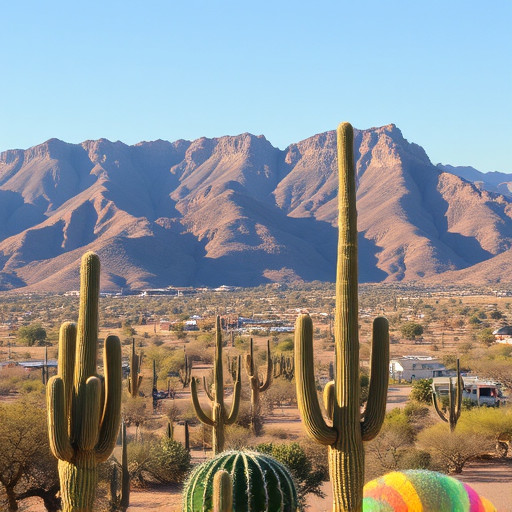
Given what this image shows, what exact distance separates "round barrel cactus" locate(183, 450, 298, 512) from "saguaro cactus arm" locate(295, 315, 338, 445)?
3.77 ft

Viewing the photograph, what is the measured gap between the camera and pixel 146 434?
91.9 feet

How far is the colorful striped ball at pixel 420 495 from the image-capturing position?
15492 mm

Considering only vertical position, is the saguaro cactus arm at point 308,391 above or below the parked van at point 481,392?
above

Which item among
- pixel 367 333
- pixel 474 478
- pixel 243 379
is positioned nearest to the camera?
pixel 474 478

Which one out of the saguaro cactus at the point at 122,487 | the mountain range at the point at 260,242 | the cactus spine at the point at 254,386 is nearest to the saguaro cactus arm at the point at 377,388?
the saguaro cactus at the point at 122,487

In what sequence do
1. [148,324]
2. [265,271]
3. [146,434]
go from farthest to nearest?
[265,271]
[148,324]
[146,434]

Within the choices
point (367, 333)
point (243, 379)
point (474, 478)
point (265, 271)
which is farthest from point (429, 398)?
point (265, 271)

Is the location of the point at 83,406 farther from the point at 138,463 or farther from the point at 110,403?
the point at 138,463

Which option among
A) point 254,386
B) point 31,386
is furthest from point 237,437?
point 31,386

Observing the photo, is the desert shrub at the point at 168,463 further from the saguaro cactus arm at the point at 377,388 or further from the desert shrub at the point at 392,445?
the saguaro cactus arm at the point at 377,388

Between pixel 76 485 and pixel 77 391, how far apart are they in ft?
4.05

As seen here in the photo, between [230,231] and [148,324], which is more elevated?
[230,231]

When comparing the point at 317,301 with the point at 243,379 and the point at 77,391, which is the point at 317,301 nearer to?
the point at 243,379

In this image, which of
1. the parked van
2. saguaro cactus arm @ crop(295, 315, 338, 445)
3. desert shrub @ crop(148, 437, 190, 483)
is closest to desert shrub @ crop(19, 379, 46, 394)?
desert shrub @ crop(148, 437, 190, 483)
